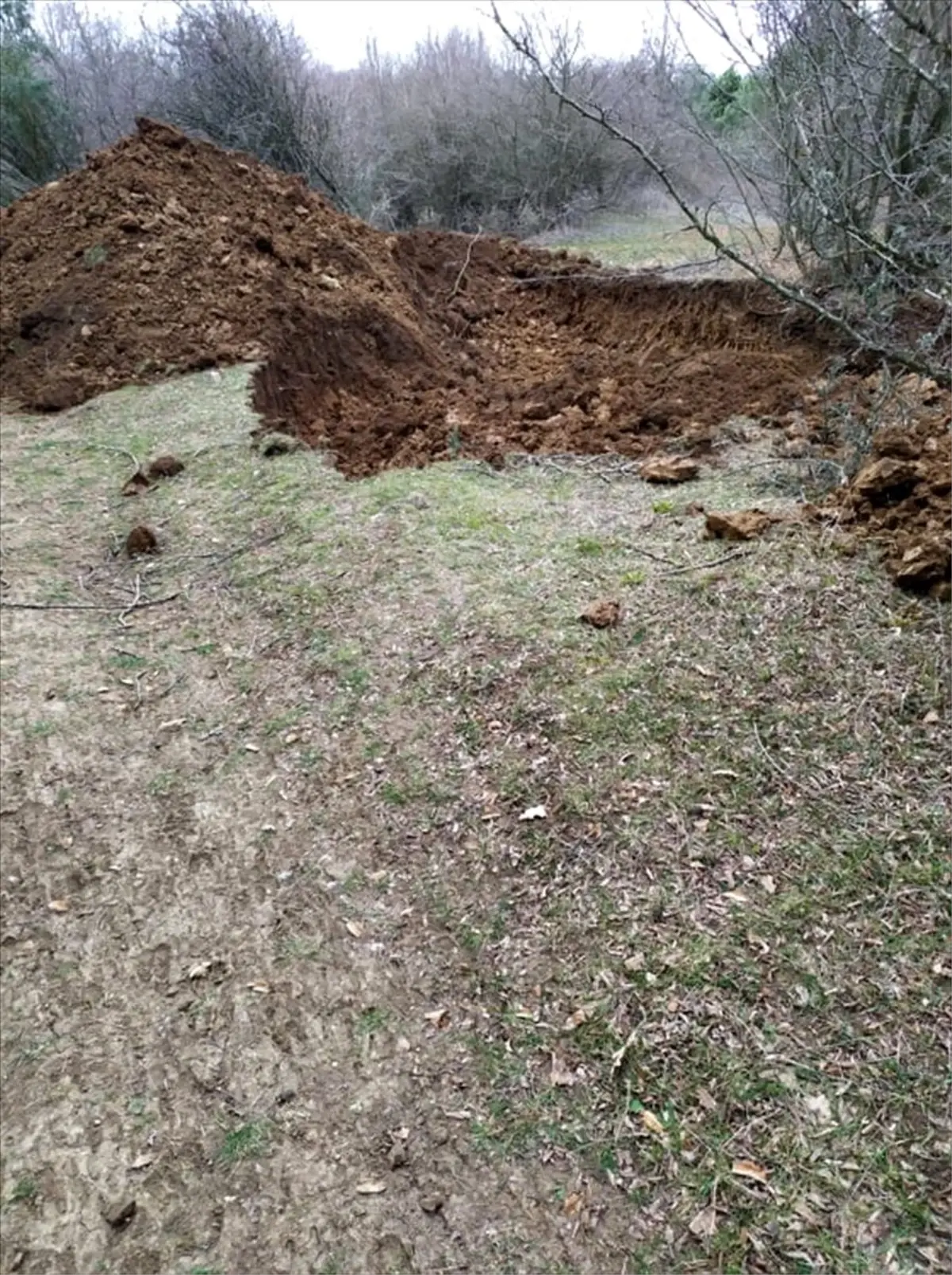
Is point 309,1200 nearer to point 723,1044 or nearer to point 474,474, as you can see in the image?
point 723,1044

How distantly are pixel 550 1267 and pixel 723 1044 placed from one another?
1.88 ft

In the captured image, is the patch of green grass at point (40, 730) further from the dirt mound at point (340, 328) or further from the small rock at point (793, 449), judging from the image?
the small rock at point (793, 449)

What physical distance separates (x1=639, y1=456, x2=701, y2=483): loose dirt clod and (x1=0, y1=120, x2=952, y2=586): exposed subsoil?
1.21 feet

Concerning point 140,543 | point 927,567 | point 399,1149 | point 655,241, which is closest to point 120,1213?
point 399,1149

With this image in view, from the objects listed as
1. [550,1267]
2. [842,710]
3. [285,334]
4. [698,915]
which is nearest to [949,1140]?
[698,915]

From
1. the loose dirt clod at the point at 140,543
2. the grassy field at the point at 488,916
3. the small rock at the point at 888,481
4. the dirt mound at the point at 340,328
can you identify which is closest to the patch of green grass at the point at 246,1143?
the grassy field at the point at 488,916

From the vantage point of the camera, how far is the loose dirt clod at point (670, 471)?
430cm

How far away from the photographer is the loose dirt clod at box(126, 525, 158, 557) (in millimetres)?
4305

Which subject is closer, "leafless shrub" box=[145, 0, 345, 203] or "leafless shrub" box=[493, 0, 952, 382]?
"leafless shrub" box=[493, 0, 952, 382]

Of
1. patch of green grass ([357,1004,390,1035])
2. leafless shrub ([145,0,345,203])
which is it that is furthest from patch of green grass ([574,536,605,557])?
leafless shrub ([145,0,345,203])

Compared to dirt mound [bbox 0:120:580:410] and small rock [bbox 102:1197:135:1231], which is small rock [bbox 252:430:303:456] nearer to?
dirt mound [bbox 0:120:580:410]

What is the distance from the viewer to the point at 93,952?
244 cm

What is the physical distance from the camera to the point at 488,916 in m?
2.38

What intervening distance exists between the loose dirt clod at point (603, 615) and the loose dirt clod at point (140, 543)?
2.29 m
